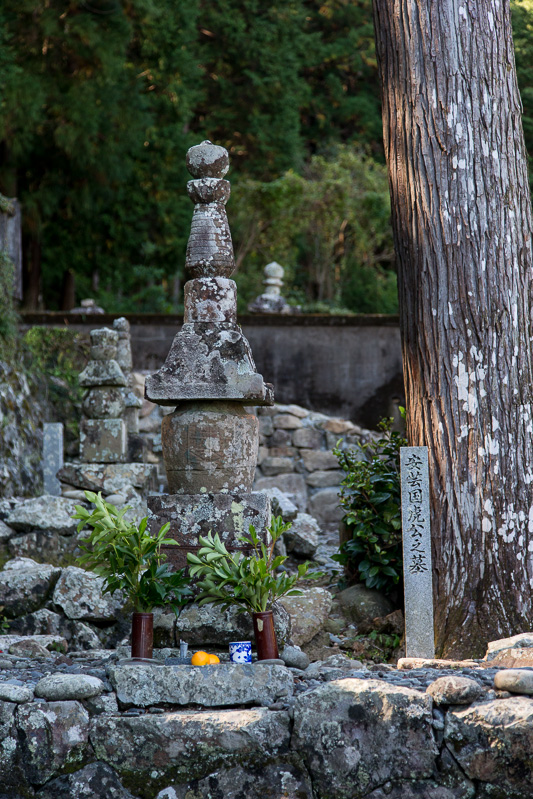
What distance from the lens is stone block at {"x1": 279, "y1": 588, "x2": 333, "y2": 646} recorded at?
15.7ft

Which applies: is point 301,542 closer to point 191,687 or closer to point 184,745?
point 191,687

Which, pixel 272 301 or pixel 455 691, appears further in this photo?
pixel 272 301

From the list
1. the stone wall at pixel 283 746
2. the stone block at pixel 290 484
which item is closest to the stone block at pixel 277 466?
the stone block at pixel 290 484

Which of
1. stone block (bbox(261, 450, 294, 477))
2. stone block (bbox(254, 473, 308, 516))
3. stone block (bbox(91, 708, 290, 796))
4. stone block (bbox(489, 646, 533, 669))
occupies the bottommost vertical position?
stone block (bbox(91, 708, 290, 796))

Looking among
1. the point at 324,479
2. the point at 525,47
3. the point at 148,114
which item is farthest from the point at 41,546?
the point at 525,47

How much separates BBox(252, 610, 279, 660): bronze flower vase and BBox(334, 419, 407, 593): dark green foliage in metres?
1.72

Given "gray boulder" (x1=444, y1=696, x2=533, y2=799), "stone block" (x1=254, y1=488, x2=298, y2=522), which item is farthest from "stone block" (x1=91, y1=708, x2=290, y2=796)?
"stone block" (x1=254, y1=488, x2=298, y2=522)

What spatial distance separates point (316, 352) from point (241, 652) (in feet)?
28.9

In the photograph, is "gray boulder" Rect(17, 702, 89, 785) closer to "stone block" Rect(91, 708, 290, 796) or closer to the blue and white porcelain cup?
"stone block" Rect(91, 708, 290, 796)

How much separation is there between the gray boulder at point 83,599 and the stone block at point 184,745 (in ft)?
5.51

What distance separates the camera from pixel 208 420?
4.05 metres

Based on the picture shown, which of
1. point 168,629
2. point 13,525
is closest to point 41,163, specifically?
point 13,525

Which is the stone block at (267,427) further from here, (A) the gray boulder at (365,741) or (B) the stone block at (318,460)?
(A) the gray boulder at (365,741)

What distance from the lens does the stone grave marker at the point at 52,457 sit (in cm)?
874
